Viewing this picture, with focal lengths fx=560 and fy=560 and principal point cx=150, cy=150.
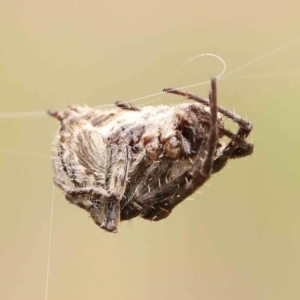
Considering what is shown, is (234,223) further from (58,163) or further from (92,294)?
(58,163)

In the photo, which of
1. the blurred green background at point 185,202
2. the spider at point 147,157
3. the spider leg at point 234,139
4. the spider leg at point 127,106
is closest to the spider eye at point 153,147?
the spider at point 147,157

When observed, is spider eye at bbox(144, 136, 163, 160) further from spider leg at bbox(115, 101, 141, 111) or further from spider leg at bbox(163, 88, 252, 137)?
spider leg at bbox(115, 101, 141, 111)

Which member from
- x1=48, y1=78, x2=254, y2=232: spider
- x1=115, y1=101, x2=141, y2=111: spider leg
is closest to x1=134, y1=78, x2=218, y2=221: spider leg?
x1=48, y1=78, x2=254, y2=232: spider

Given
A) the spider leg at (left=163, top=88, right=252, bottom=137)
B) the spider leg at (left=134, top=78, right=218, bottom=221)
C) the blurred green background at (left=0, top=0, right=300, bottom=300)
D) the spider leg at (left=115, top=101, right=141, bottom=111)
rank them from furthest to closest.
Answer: the blurred green background at (left=0, top=0, right=300, bottom=300) < the spider leg at (left=115, top=101, right=141, bottom=111) < the spider leg at (left=163, top=88, right=252, bottom=137) < the spider leg at (left=134, top=78, right=218, bottom=221)

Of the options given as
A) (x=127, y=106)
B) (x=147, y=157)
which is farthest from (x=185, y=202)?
(x=147, y=157)

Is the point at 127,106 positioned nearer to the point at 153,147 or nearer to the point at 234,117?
the point at 153,147

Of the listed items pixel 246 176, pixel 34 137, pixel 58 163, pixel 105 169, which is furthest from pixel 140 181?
pixel 34 137
